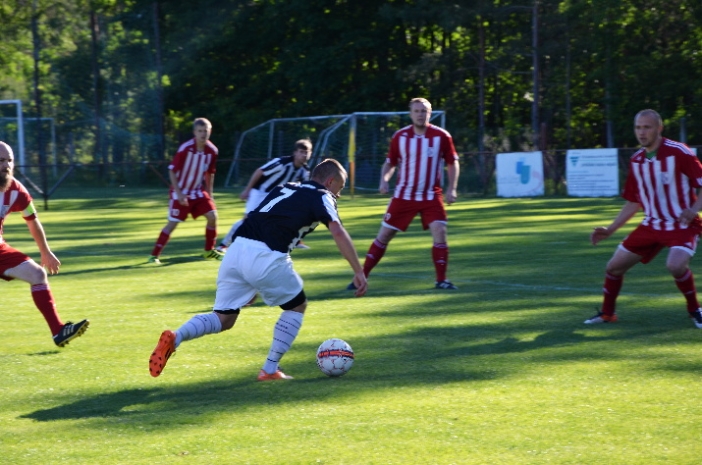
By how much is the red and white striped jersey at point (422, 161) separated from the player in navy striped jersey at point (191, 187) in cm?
415

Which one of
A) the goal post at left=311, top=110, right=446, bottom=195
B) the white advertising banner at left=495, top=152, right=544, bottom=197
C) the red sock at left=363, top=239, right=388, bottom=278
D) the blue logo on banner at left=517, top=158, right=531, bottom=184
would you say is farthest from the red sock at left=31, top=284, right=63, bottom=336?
the goal post at left=311, top=110, right=446, bottom=195

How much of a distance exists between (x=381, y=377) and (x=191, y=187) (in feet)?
29.0

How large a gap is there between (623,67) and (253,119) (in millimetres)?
17495

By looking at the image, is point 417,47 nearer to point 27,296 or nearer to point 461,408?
point 27,296

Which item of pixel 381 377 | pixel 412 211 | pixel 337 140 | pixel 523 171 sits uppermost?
pixel 337 140

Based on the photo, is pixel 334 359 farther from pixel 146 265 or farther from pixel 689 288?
pixel 146 265

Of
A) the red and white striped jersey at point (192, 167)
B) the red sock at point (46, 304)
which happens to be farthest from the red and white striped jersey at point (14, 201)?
the red and white striped jersey at point (192, 167)

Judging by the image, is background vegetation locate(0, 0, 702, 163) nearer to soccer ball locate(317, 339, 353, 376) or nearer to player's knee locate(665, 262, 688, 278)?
Result: player's knee locate(665, 262, 688, 278)

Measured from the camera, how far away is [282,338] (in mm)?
6781

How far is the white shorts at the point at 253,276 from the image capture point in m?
6.62

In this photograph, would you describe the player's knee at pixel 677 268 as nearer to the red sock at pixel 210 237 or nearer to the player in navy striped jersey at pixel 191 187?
the player in navy striped jersey at pixel 191 187

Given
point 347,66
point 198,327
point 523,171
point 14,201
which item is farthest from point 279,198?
point 347,66

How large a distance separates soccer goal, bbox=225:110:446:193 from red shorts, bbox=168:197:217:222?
61.5 feet

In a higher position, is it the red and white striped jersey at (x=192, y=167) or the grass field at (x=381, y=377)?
the red and white striped jersey at (x=192, y=167)
